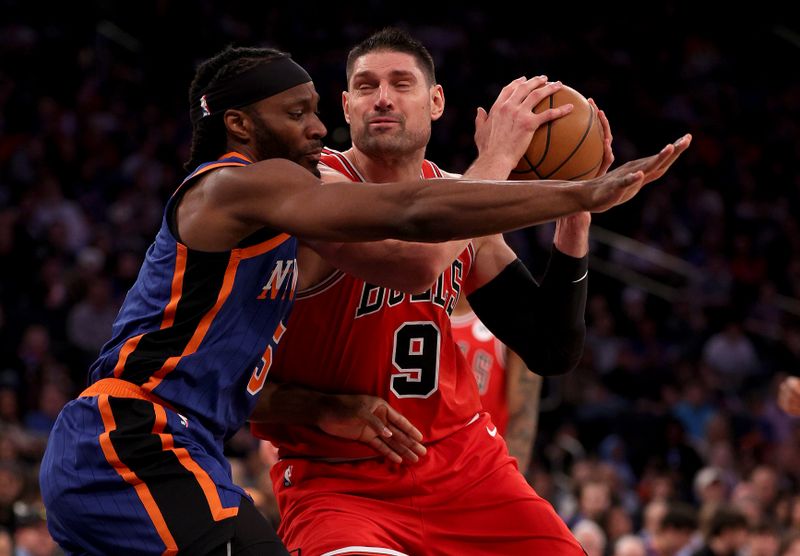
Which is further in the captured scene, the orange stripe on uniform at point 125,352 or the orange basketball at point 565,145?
the orange basketball at point 565,145

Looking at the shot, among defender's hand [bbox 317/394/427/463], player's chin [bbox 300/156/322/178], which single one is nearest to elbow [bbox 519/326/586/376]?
defender's hand [bbox 317/394/427/463]

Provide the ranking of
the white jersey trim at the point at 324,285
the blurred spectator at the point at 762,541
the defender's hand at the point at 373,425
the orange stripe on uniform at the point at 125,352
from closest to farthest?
the orange stripe on uniform at the point at 125,352 < the defender's hand at the point at 373,425 < the white jersey trim at the point at 324,285 < the blurred spectator at the point at 762,541

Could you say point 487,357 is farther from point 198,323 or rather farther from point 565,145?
point 198,323

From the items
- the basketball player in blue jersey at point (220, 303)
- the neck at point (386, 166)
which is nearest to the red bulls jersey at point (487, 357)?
the neck at point (386, 166)

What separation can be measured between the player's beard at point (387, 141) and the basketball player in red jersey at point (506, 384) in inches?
78.1

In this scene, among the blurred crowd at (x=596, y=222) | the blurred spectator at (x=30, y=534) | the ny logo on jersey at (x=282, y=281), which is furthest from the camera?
the blurred crowd at (x=596, y=222)

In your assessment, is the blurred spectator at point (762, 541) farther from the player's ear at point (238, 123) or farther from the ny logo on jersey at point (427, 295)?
the player's ear at point (238, 123)

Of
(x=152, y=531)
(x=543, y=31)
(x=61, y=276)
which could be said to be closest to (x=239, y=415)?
(x=152, y=531)

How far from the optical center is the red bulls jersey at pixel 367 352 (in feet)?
12.8

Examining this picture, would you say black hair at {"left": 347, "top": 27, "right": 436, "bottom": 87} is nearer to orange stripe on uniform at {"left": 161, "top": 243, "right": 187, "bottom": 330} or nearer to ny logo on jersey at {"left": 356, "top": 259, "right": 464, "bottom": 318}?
ny logo on jersey at {"left": 356, "top": 259, "right": 464, "bottom": 318}

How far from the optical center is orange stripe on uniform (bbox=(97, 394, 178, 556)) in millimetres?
3137

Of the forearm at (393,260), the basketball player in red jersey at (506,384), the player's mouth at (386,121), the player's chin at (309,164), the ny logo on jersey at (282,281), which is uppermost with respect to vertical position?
the player's mouth at (386,121)

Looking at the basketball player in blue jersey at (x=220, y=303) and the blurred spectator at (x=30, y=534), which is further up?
the basketball player in blue jersey at (x=220, y=303)

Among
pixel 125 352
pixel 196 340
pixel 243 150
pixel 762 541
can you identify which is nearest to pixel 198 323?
pixel 196 340
